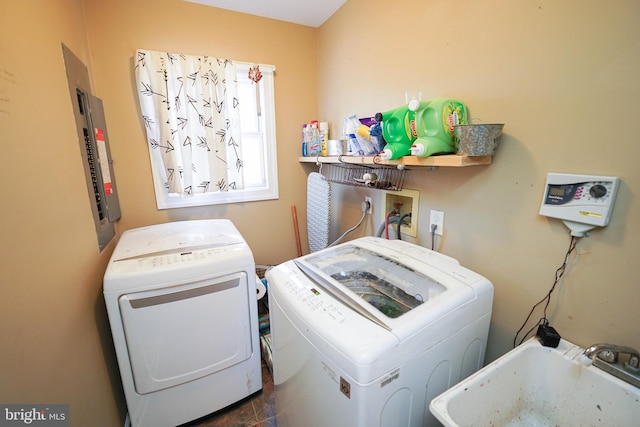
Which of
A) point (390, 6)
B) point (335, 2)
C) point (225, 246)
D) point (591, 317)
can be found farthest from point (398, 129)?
point (335, 2)

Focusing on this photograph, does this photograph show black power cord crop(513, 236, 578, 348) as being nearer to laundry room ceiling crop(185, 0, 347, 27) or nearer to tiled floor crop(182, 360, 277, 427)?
tiled floor crop(182, 360, 277, 427)

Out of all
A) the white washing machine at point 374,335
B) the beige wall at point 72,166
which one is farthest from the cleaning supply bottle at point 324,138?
the white washing machine at point 374,335

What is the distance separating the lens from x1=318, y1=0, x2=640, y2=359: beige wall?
759 mm

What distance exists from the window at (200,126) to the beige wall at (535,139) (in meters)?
1.20

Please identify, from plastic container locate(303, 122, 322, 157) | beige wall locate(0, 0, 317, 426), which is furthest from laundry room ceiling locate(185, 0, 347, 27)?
plastic container locate(303, 122, 322, 157)

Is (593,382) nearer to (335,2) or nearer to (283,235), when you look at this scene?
(283,235)

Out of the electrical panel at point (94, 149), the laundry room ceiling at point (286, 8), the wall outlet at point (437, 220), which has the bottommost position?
the wall outlet at point (437, 220)

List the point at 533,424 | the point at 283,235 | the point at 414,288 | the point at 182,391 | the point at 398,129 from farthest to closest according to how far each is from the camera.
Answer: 1. the point at 283,235
2. the point at 182,391
3. the point at 398,129
4. the point at 414,288
5. the point at 533,424

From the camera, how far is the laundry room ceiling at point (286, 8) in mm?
1824

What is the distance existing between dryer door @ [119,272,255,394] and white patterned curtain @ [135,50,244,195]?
2.94 ft

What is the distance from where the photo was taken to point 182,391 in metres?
1.38

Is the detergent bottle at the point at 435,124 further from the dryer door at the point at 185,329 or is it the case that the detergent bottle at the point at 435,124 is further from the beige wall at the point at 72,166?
the beige wall at the point at 72,166

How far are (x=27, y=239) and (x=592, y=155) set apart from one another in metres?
1.74

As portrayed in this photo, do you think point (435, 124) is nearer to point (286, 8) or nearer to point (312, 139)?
point (312, 139)
